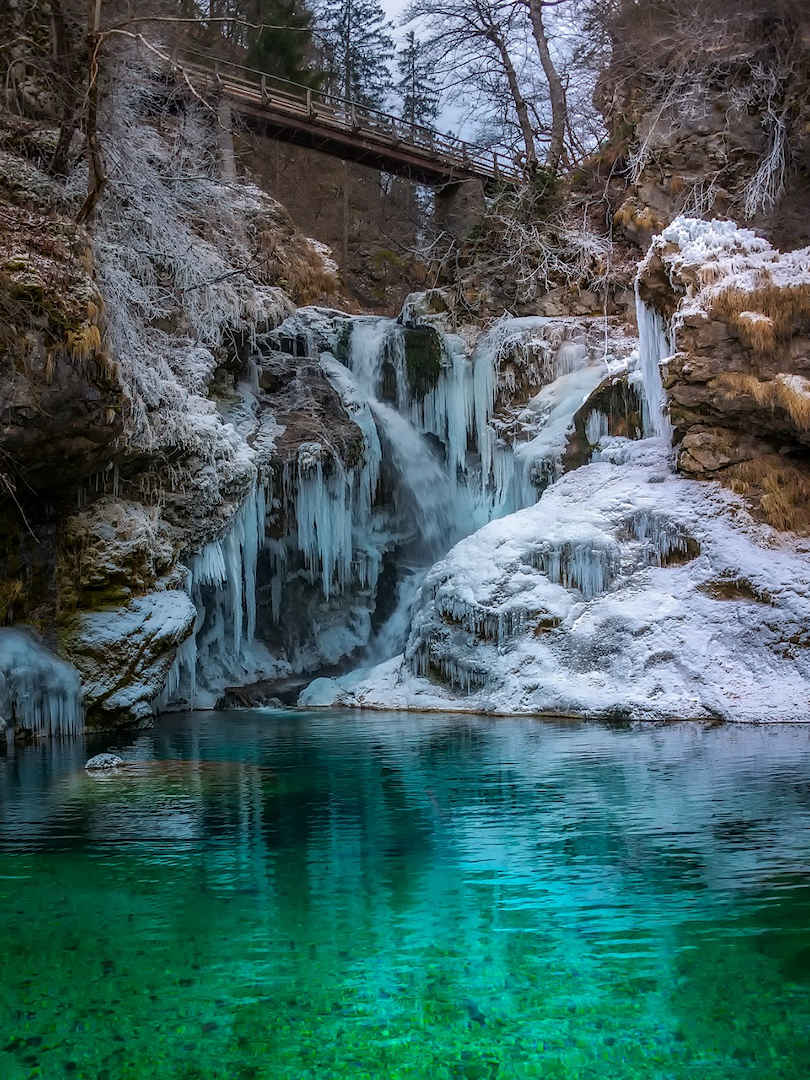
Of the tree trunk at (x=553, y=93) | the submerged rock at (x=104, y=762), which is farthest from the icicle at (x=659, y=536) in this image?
the tree trunk at (x=553, y=93)

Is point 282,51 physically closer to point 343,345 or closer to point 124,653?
point 343,345

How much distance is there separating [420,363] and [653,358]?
15.8ft

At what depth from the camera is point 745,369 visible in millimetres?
11961

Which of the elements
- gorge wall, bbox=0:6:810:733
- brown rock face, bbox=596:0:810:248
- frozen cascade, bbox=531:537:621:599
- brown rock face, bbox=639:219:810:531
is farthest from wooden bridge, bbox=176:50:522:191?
frozen cascade, bbox=531:537:621:599

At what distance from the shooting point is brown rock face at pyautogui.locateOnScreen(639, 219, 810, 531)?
11.6 meters

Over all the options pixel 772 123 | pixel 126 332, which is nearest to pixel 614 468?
pixel 772 123

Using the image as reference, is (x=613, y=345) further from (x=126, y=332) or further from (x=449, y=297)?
(x=126, y=332)

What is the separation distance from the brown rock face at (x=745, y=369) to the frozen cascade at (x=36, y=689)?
7962mm

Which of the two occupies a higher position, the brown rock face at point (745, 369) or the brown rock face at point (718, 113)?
the brown rock face at point (718, 113)

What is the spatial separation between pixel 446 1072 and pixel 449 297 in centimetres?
1822

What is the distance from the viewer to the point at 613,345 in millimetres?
17250

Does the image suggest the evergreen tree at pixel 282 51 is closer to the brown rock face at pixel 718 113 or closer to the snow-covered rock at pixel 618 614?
the brown rock face at pixel 718 113

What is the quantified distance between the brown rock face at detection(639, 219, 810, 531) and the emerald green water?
17.2 feet

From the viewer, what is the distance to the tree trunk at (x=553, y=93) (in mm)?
22734
